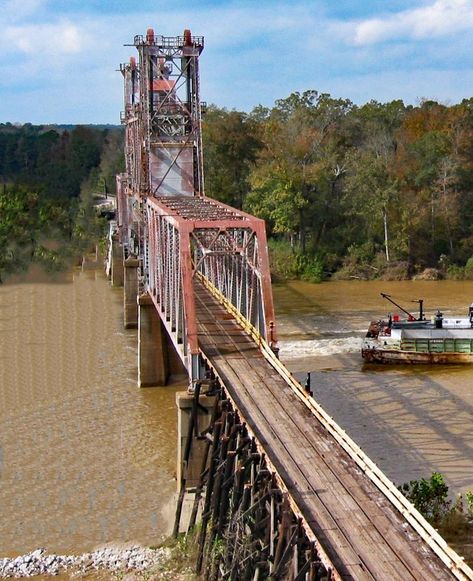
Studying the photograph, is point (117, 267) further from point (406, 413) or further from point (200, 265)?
point (406, 413)

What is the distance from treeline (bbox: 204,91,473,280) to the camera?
76.1m

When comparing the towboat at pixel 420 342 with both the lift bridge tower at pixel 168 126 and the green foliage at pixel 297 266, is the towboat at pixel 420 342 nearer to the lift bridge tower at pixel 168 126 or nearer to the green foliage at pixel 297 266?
the lift bridge tower at pixel 168 126

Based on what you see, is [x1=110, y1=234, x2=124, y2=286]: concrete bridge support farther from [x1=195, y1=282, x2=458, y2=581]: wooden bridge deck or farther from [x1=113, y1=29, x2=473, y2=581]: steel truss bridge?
[x1=195, y1=282, x2=458, y2=581]: wooden bridge deck

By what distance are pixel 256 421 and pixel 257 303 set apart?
814 cm

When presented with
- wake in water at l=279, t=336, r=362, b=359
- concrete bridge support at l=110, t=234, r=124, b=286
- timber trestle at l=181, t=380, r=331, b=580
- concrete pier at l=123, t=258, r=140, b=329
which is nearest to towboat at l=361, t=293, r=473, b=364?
wake in water at l=279, t=336, r=362, b=359

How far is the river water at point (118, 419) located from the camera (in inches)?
1020

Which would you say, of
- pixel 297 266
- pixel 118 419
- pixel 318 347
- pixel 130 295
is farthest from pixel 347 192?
pixel 118 419

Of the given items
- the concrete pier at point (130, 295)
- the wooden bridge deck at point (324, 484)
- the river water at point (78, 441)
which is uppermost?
the concrete pier at point (130, 295)

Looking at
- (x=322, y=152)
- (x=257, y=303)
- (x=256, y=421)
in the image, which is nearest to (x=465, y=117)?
(x=322, y=152)

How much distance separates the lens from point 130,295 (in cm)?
5397

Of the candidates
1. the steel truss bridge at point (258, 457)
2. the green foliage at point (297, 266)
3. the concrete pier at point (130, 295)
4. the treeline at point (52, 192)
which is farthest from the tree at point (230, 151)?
→ the steel truss bridge at point (258, 457)

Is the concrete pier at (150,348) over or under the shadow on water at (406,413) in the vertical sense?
over

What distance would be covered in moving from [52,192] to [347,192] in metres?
55.4

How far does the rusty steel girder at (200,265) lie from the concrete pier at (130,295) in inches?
586
